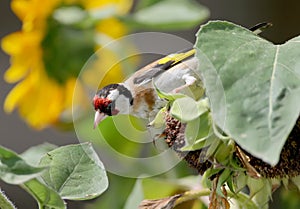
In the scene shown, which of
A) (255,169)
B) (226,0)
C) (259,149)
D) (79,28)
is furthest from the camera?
(226,0)

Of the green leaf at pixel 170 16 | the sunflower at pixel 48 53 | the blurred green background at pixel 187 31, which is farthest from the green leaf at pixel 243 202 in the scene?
the blurred green background at pixel 187 31

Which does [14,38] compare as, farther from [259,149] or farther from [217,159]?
[259,149]

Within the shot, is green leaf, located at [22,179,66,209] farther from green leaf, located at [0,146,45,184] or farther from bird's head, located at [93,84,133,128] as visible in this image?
bird's head, located at [93,84,133,128]

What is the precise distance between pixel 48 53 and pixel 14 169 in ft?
1.69

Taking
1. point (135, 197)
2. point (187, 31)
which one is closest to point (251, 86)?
point (135, 197)

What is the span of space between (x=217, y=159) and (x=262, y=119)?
12 centimetres

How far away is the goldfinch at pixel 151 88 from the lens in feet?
1.84

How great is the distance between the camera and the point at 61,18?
3.19 feet

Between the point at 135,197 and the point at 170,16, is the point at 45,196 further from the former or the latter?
the point at 170,16

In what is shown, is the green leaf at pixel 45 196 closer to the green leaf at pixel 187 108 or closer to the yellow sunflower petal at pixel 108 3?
the green leaf at pixel 187 108

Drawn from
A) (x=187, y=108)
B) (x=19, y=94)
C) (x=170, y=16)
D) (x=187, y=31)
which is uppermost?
(x=187, y=108)

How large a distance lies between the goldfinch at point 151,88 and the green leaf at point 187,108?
0.6 inches

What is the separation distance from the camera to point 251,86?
0.43m

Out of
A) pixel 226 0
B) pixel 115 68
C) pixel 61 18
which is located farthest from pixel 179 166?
pixel 226 0
